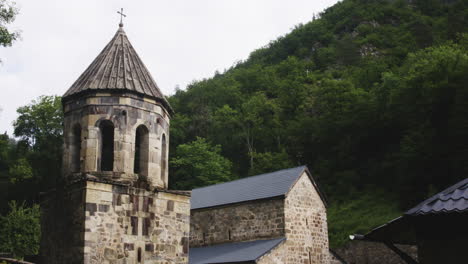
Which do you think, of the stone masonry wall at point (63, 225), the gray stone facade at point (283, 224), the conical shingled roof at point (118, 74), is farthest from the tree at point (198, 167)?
the stone masonry wall at point (63, 225)

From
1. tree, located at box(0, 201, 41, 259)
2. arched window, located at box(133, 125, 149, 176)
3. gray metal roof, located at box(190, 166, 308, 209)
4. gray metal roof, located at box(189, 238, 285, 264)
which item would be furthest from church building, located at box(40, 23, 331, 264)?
tree, located at box(0, 201, 41, 259)

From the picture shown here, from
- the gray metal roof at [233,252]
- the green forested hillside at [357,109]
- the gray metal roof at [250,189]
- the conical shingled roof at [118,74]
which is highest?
the green forested hillside at [357,109]

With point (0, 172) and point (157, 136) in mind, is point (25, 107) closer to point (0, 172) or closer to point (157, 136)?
point (0, 172)

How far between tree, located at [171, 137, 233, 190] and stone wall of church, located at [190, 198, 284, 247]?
1733 centimetres

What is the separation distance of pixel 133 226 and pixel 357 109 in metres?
27.5

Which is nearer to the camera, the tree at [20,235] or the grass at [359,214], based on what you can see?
the grass at [359,214]

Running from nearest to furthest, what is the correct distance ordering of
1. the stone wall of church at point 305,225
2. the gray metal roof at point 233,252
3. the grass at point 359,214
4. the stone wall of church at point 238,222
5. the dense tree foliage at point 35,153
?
1. the gray metal roof at point 233,252
2. the stone wall of church at point 305,225
3. the stone wall of church at point 238,222
4. the grass at point 359,214
5. the dense tree foliage at point 35,153

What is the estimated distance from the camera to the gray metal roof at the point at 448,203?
17.9 ft

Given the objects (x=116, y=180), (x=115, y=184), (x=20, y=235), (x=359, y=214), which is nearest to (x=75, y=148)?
(x=116, y=180)

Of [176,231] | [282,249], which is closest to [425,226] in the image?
[176,231]

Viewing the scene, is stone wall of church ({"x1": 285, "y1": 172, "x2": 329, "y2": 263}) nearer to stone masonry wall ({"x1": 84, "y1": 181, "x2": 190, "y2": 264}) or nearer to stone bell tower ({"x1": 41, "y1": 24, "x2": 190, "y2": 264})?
stone masonry wall ({"x1": 84, "y1": 181, "x2": 190, "y2": 264})

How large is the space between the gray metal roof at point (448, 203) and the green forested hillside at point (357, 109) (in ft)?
62.4

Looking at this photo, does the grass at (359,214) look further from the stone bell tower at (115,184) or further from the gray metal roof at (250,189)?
the stone bell tower at (115,184)

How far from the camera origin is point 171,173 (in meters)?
41.5
